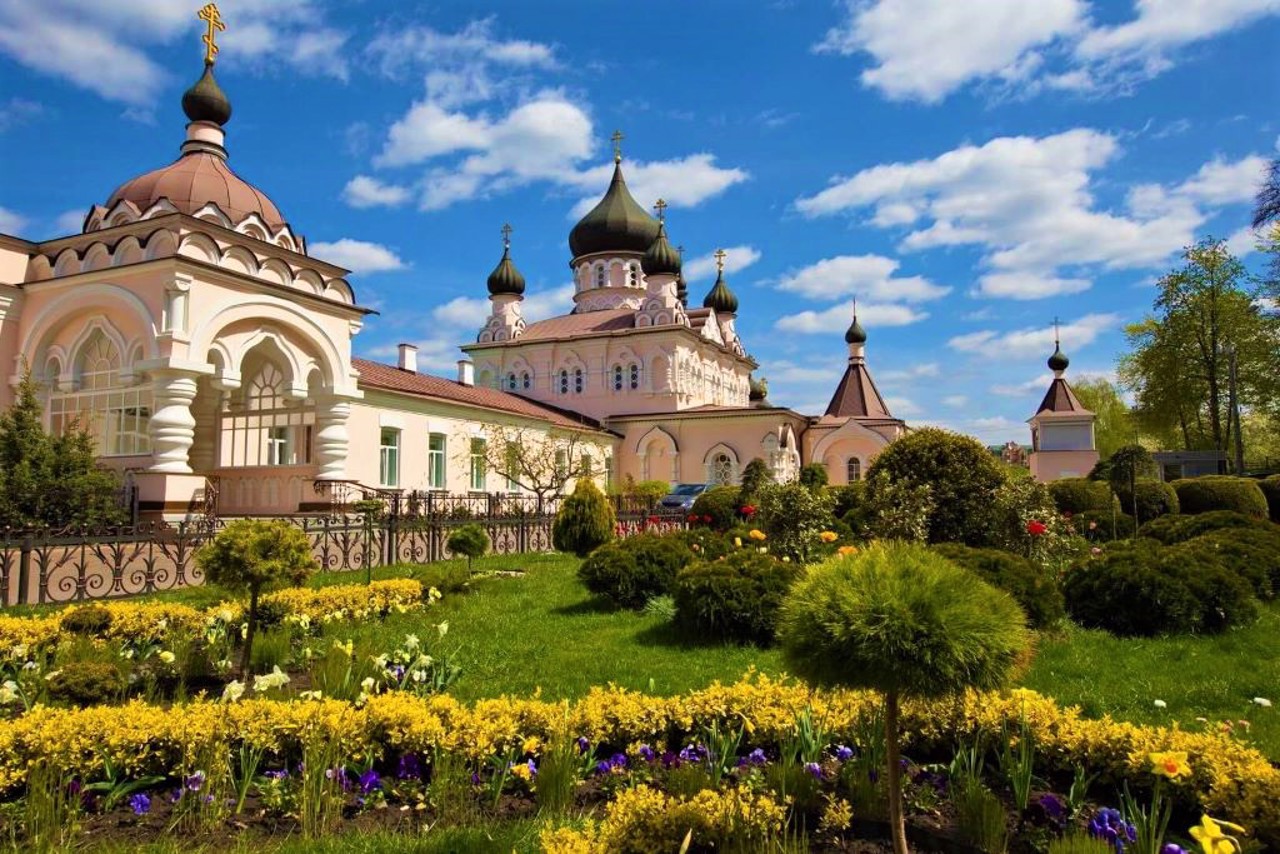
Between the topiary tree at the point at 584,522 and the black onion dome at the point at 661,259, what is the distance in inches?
941

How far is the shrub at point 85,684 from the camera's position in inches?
183

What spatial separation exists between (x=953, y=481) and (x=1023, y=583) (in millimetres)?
3674

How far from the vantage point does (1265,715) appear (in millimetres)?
4629

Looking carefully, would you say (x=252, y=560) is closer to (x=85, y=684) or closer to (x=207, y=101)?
(x=85, y=684)

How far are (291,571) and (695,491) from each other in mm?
22646

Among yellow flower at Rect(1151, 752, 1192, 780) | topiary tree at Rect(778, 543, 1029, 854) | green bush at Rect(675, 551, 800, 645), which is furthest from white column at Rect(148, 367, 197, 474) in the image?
yellow flower at Rect(1151, 752, 1192, 780)

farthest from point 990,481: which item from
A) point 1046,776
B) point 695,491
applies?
point 695,491

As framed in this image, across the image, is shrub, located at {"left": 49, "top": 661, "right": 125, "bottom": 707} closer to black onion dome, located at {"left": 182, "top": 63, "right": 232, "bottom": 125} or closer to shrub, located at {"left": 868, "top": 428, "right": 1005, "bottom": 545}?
shrub, located at {"left": 868, "top": 428, "right": 1005, "bottom": 545}

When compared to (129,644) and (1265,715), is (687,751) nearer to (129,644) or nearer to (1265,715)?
(1265,715)

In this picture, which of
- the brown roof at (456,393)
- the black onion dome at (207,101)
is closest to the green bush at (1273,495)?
the brown roof at (456,393)

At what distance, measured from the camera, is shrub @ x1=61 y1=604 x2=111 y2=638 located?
643 cm

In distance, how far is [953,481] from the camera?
10359 millimetres

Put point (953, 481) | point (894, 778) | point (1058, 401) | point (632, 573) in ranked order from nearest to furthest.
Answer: point (894, 778) < point (632, 573) < point (953, 481) < point (1058, 401)

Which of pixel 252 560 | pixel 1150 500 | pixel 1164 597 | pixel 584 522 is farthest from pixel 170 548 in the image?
pixel 1150 500
